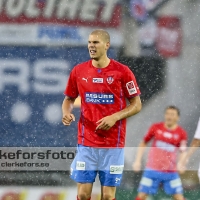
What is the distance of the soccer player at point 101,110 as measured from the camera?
16.3 feet

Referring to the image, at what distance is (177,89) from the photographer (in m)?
6.11

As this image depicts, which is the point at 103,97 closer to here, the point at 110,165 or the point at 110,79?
the point at 110,79

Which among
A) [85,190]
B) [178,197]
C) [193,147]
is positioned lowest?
[178,197]

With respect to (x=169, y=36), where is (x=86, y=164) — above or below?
below

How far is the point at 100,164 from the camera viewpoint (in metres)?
5.05

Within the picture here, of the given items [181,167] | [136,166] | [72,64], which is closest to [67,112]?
[72,64]

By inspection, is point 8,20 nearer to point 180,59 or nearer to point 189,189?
point 180,59

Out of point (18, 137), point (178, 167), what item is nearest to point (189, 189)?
point (178, 167)

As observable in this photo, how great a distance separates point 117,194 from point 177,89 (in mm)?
986

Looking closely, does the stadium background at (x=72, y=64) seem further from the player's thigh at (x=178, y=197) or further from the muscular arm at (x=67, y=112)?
the muscular arm at (x=67, y=112)

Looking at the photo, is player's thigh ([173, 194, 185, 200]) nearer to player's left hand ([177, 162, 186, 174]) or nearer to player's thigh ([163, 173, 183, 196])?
player's thigh ([163, 173, 183, 196])

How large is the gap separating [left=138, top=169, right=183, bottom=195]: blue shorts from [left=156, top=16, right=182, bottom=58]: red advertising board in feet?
3.12

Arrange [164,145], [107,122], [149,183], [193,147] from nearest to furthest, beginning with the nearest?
[107,122] → [193,147] → [164,145] → [149,183]

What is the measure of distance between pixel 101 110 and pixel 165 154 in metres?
1.18
